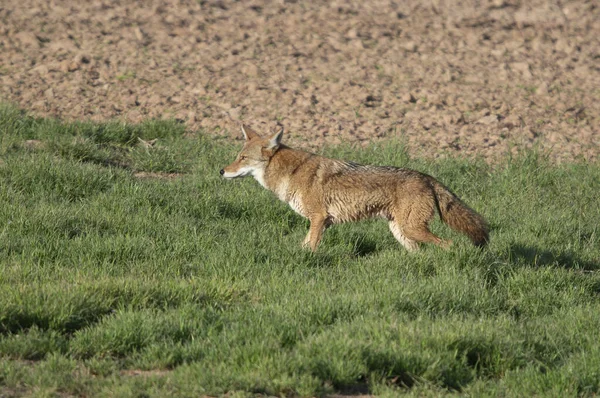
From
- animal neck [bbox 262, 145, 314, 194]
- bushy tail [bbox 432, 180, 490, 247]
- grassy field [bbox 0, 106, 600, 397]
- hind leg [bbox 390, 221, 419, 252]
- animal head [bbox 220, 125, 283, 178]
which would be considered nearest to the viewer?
grassy field [bbox 0, 106, 600, 397]

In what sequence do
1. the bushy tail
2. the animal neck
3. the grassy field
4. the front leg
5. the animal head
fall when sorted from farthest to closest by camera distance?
the animal head → the animal neck → the front leg → the bushy tail → the grassy field

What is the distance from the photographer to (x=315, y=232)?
26.5 feet

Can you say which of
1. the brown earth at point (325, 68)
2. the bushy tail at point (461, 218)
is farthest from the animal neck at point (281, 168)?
the brown earth at point (325, 68)

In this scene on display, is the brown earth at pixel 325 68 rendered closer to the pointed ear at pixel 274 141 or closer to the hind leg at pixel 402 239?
the pointed ear at pixel 274 141

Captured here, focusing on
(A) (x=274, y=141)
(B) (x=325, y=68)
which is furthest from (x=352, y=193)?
(B) (x=325, y=68)

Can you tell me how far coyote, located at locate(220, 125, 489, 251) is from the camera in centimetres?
760

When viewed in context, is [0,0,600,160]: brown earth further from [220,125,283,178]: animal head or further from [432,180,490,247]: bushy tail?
[432,180,490,247]: bushy tail

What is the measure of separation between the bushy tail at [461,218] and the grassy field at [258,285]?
134 millimetres

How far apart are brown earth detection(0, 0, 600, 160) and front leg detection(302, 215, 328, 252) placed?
2995 millimetres

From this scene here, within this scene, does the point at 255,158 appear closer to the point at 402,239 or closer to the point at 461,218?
the point at 402,239

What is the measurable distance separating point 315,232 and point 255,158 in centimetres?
107

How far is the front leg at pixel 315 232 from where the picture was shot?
8.04 metres

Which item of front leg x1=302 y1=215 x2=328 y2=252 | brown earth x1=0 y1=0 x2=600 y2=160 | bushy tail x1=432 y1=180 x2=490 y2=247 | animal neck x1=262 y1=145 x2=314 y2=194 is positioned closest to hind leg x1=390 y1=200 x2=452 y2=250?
bushy tail x1=432 y1=180 x2=490 y2=247

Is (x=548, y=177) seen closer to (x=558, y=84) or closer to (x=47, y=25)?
(x=558, y=84)
